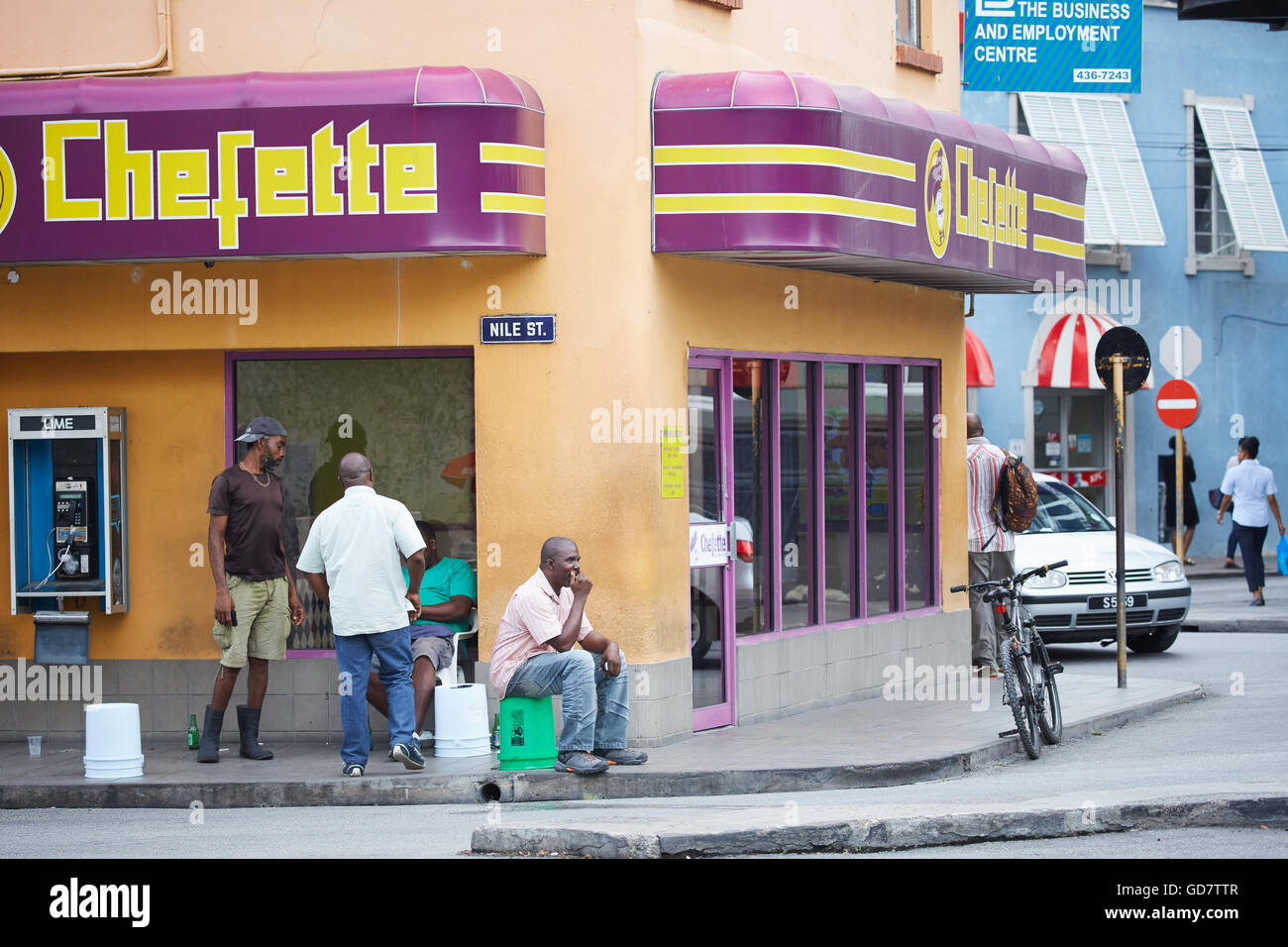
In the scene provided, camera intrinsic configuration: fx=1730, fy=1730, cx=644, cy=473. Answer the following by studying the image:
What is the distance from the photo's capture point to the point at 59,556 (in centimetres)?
1122

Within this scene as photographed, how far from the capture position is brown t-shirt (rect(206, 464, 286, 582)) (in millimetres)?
10422

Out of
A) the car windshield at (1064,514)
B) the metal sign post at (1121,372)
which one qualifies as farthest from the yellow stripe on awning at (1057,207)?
the car windshield at (1064,514)

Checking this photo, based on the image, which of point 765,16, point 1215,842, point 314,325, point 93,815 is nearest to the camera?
point 1215,842

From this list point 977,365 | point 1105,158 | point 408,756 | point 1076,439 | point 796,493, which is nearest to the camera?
point 408,756

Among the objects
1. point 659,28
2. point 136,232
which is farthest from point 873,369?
point 136,232

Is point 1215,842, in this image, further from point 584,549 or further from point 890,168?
point 890,168

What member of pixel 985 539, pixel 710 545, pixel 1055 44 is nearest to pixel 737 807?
pixel 710 545

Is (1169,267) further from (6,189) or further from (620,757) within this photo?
(6,189)

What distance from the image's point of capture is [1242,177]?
2798cm

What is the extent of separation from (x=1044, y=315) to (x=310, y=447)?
1735 centimetres

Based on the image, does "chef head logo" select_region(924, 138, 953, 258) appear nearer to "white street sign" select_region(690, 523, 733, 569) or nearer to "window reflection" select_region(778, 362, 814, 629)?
"window reflection" select_region(778, 362, 814, 629)

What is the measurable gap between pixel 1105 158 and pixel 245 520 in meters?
19.8

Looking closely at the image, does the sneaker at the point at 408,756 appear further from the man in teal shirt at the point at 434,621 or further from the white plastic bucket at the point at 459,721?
the man in teal shirt at the point at 434,621

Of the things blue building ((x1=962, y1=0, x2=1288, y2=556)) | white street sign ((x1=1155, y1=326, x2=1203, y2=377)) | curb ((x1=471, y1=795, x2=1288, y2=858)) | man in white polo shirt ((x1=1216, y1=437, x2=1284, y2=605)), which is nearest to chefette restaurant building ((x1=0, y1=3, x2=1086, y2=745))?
curb ((x1=471, y1=795, x2=1288, y2=858))
